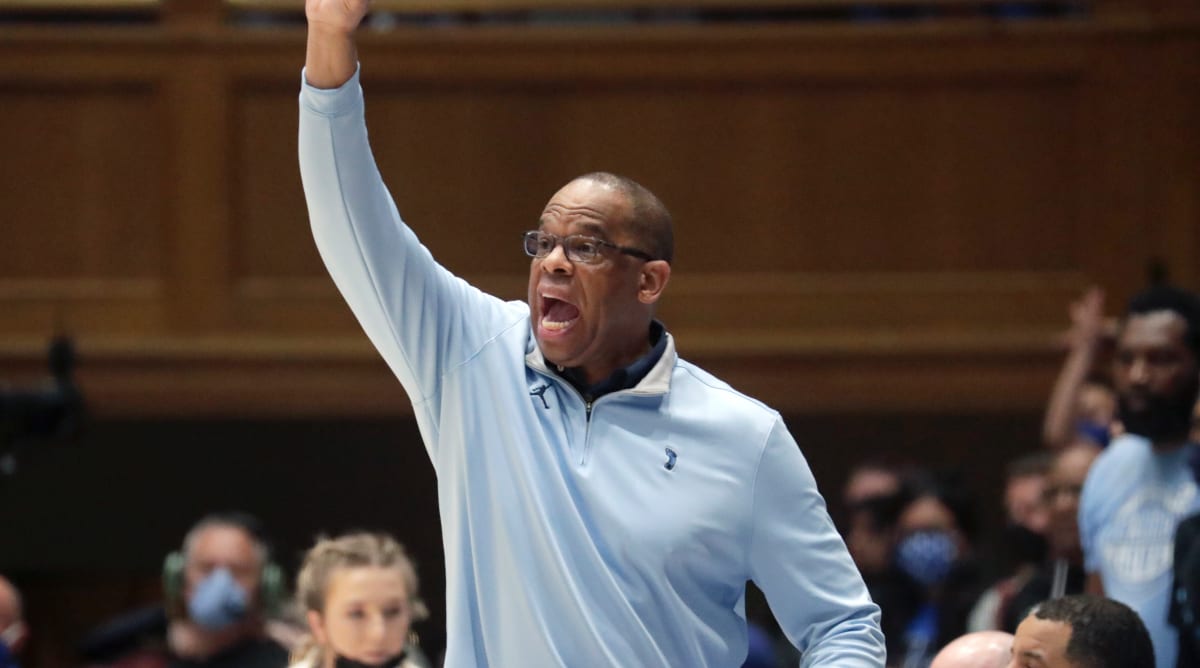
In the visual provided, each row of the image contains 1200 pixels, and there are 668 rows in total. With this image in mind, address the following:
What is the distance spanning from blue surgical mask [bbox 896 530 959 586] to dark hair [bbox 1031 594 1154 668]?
224 cm

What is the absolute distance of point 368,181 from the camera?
2.27m

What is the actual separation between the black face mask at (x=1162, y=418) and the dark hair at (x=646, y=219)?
1928mm

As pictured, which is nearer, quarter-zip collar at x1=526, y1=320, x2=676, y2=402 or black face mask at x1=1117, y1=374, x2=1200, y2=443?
quarter-zip collar at x1=526, y1=320, x2=676, y2=402

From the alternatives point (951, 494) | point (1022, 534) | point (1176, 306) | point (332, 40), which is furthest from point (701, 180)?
point (332, 40)

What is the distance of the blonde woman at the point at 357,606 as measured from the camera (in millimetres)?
3807

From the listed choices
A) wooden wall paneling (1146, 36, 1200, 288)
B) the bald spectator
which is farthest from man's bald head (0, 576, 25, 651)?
wooden wall paneling (1146, 36, 1200, 288)

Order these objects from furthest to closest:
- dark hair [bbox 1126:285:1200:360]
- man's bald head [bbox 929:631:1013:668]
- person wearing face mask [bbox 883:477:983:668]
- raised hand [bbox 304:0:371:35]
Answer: person wearing face mask [bbox 883:477:983:668], dark hair [bbox 1126:285:1200:360], man's bald head [bbox 929:631:1013:668], raised hand [bbox 304:0:371:35]

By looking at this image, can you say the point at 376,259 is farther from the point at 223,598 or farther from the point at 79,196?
the point at 79,196

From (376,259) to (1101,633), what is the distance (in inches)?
55.1

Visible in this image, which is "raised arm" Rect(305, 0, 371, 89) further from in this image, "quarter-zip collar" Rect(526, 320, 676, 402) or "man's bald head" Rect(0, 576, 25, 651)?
"man's bald head" Rect(0, 576, 25, 651)

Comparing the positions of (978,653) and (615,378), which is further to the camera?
(978,653)

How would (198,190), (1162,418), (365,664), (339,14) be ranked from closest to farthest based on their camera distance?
1. (339,14)
2. (365,664)
3. (1162,418)
4. (198,190)

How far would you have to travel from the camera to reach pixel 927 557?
17.4 ft

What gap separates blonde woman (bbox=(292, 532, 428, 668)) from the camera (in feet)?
12.5
